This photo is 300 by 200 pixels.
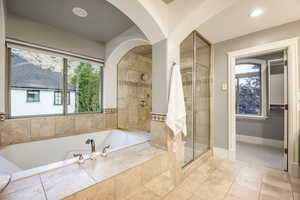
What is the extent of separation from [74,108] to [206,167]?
2549 mm

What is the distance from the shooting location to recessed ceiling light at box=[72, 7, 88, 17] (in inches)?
67.2

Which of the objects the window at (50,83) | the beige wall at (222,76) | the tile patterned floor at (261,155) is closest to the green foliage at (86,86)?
the window at (50,83)

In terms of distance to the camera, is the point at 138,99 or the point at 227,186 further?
the point at 138,99

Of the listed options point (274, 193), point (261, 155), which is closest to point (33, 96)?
point (274, 193)

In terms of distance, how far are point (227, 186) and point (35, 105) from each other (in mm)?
3017

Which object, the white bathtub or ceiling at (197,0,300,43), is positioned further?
the white bathtub

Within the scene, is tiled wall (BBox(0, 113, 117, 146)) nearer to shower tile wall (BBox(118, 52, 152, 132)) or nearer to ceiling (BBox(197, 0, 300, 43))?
shower tile wall (BBox(118, 52, 152, 132))

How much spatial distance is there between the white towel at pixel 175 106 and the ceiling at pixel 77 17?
3.98ft

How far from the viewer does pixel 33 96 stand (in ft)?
6.70

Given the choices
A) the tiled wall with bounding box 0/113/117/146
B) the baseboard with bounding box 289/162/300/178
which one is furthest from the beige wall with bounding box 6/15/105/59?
the baseboard with bounding box 289/162/300/178

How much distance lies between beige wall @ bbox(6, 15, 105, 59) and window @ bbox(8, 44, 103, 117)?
0.16 m

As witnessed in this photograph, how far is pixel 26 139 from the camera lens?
188 centimetres

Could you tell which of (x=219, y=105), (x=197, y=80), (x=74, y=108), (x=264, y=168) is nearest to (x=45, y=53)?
(x=74, y=108)

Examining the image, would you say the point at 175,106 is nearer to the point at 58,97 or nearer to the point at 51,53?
the point at 58,97
